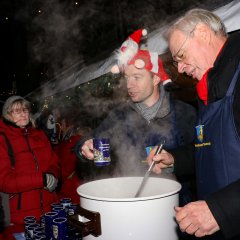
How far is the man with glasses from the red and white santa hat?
37.7 inches

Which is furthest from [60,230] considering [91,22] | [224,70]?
[91,22]

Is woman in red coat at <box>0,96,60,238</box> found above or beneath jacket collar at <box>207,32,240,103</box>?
beneath

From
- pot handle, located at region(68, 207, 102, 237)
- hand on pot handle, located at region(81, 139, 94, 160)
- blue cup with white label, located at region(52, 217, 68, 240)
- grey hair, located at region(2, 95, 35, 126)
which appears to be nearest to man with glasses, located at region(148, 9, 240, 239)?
pot handle, located at region(68, 207, 102, 237)

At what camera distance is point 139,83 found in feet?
9.23

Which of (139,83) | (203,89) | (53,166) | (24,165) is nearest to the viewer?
(203,89)

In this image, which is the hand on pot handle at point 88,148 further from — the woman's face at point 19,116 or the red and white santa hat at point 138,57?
the woman's face at point 19,116

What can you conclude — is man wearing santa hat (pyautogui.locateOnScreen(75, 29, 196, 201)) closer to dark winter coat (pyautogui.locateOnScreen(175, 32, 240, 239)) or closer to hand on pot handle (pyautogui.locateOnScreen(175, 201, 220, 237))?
dark winter coat (pyautogui.locateOnScreen(175, 32, 240, 239))

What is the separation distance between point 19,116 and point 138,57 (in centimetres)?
153

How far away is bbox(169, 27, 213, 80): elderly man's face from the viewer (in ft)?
5.68

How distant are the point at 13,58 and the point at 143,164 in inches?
697

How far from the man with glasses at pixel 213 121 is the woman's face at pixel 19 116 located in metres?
2.01

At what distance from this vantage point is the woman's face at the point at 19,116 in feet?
10.8

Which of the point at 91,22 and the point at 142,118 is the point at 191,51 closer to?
the point at 142,118

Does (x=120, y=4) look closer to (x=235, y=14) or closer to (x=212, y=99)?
(x=235, y=14)
